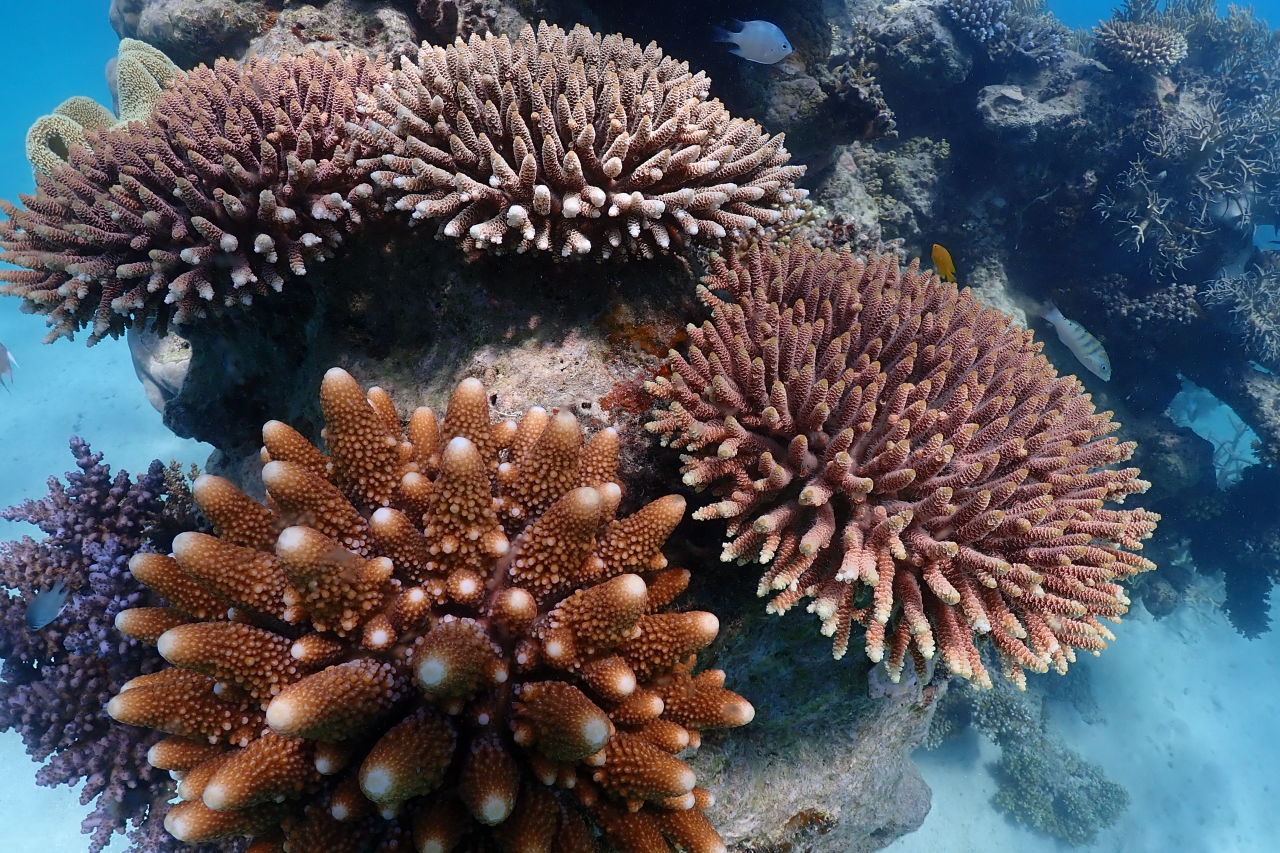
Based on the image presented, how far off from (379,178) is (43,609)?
3059mm

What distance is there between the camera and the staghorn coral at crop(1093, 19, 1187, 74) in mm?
10062

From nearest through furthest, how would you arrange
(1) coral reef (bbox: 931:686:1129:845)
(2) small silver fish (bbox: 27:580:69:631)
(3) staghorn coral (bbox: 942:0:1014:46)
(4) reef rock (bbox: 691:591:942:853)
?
(4) reef rock (bbox: 691:591:942:853) < (2) small silver fish (bbox: 27:580:69:631) < (3) staghorn coral (bbox: 942:0:1014:46) < (1) coral reef (bbox: 931:686:1129:845)

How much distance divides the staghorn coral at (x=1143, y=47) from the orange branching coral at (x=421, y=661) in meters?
12.7

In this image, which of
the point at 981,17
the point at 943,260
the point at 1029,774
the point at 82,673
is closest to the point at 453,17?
the point at 943,260

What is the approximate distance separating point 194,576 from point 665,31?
20.6 ft

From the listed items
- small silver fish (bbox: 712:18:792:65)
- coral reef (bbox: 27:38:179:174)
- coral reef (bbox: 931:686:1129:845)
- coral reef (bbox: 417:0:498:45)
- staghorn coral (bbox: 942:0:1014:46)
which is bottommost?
coral reef (bbox: 931:686:1129:845)

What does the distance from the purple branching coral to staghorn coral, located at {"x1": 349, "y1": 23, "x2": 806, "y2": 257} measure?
8.85 ft

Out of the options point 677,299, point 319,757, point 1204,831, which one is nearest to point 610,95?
point 677,299

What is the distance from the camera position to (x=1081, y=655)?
12773mm

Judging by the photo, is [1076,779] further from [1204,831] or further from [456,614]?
[456,614]

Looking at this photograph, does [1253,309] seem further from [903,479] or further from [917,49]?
[903,479]

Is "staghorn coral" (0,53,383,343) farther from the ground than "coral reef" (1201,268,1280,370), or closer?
closer

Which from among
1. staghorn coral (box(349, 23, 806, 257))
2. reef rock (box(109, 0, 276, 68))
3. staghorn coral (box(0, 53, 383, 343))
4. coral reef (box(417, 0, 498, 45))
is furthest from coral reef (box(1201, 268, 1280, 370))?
reef rock (box(109, 0, 276, 68))

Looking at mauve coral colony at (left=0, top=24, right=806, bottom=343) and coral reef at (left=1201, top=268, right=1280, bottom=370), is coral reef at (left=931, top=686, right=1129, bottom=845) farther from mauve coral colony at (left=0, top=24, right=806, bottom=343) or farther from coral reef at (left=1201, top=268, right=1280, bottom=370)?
mauve coral colony at (left=0, top=24, right=806, bottom=343)
